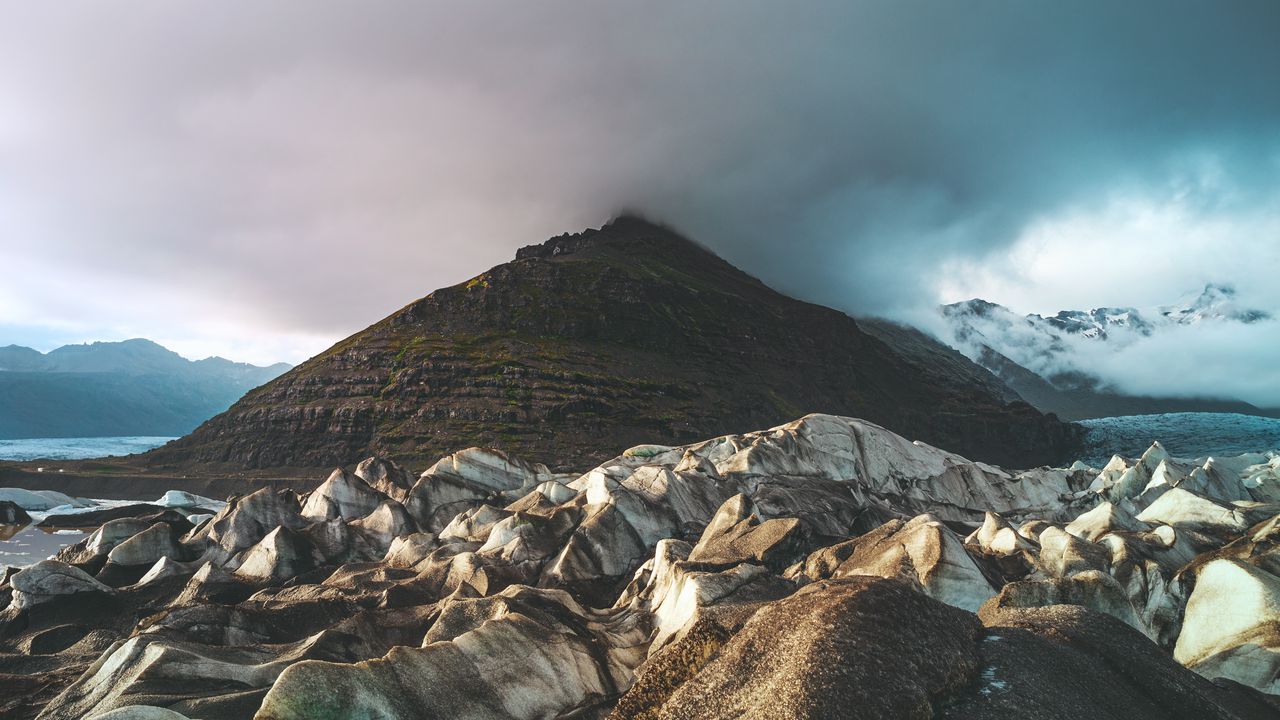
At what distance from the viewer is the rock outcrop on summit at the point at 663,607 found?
945 cm

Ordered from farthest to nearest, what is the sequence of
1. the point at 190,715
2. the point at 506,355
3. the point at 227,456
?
the point at 506,355, the point at 227,456, the point at 190,715

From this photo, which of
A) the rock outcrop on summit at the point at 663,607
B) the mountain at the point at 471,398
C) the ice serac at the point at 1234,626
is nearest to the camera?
the rock outcrop on summit at the point at 663,607

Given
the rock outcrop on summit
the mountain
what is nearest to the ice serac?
the rock outcrop on summit

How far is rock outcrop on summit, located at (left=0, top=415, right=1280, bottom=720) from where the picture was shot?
31.0 feet

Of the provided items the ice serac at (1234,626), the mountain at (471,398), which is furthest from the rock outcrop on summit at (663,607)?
the mountain at (471,398)

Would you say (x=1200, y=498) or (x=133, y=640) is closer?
(x=133, y=640)

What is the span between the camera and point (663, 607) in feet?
73.2

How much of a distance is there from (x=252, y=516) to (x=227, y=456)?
4835 inches

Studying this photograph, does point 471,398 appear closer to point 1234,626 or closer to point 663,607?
point 663,607

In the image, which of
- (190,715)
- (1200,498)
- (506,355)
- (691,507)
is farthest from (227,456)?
(1200,498)

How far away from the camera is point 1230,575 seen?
758 inches

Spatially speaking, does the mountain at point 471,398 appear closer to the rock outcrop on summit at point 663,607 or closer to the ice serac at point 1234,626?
the rock outcrop on summit at point 663,607

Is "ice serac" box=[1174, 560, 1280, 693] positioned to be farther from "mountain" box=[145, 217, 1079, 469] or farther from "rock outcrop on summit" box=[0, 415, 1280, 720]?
"mountain" box=[145, 217, 1079, 469]

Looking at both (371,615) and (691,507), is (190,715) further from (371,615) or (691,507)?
(691,507)
